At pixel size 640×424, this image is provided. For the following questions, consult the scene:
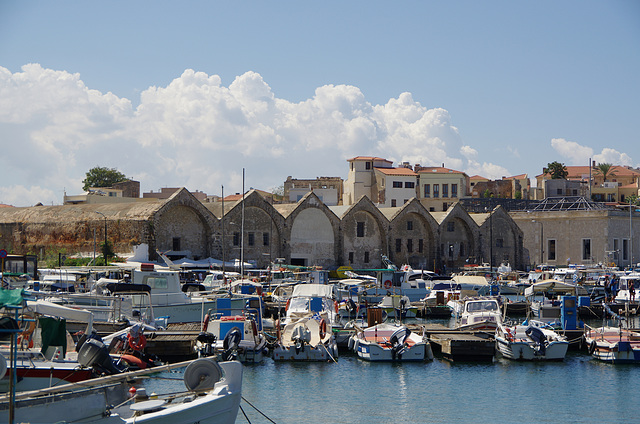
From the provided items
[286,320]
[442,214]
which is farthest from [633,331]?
[442,214]

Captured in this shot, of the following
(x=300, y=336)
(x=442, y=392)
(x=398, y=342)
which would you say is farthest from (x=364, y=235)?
(x=442, y=392)

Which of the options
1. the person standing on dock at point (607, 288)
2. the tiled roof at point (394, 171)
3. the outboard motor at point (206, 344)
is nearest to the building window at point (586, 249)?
the person standing on dock at point (607, 288)

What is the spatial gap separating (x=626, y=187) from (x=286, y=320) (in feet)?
305

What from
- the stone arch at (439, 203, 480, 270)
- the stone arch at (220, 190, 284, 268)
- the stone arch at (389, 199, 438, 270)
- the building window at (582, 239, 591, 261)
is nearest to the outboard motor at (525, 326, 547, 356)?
the stone arch at (220, 190, 284, 268)

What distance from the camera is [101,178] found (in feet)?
346

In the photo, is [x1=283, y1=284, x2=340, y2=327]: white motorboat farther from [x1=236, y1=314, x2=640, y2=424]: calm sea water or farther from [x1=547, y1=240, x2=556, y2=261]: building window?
[x1=547, y1=240, x2=556, y2=261]: building window

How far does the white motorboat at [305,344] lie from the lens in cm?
2642

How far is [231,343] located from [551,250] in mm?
57825

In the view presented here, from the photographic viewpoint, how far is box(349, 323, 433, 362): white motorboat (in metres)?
27.0

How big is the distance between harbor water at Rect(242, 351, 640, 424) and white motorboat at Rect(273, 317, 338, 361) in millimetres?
312

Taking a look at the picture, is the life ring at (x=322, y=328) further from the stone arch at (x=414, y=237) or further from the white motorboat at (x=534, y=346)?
the stone arch at (x=414, y=237)

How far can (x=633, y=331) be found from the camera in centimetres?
3023

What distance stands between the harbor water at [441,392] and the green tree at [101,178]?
8279cm

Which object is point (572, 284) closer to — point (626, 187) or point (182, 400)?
point (182, 400)
